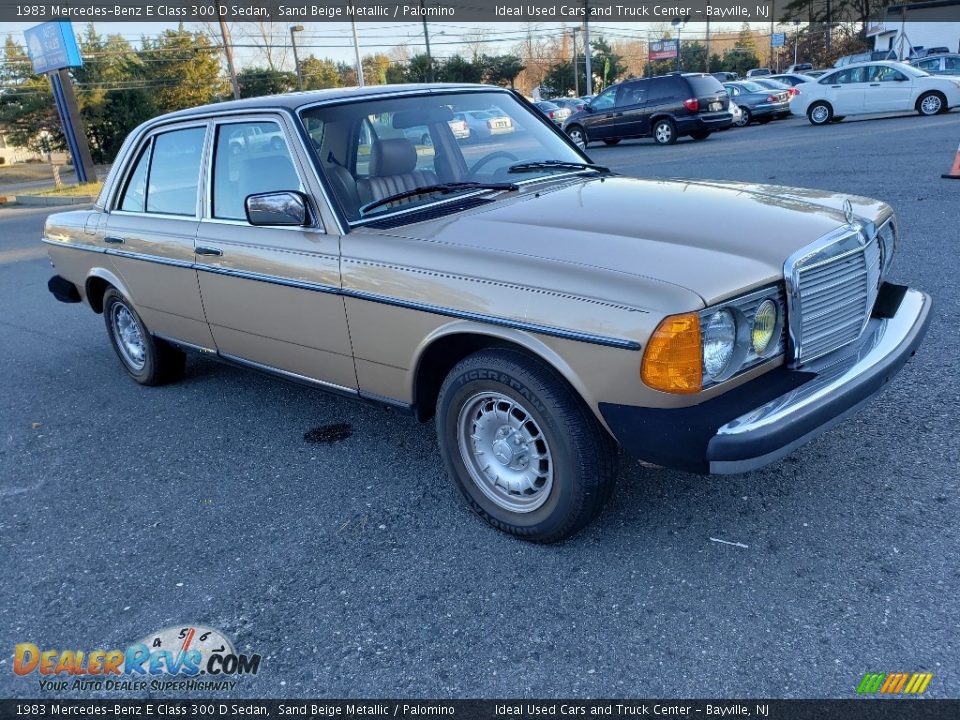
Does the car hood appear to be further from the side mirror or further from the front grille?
the side mirror

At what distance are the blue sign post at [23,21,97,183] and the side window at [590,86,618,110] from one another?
48.7ft

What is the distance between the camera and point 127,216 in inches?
194

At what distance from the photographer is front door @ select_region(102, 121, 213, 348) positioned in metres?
4.36

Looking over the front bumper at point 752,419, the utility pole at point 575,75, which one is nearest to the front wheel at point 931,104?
the front bumper at point 752,419

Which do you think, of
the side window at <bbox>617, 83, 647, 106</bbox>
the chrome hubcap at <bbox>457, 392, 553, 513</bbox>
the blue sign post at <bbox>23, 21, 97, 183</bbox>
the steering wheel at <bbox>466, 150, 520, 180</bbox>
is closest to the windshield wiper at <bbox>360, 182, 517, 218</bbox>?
the steering wheel at <bbox>466, 150, 520, 180</bbox>

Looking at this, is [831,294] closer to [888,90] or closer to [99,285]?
[99,285]

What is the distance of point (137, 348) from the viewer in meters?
5.39

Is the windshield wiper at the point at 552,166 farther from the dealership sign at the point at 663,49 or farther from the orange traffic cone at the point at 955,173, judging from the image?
the dealership sign at the point at 663,49

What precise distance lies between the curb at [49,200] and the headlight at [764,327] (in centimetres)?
2055

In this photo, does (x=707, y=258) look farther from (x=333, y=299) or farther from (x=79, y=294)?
(x=79, y=294)

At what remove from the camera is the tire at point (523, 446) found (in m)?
2.83

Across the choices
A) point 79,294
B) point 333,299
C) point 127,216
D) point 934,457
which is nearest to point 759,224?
point 934,457

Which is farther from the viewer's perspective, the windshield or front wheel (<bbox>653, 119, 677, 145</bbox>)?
front wheel (<bbox>653, 119, 677, 145</bbox>)

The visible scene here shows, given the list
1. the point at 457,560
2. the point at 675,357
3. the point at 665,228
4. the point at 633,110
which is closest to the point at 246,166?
the point at 665,228
